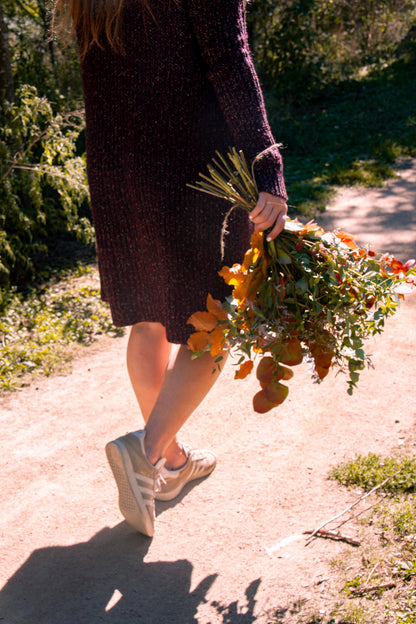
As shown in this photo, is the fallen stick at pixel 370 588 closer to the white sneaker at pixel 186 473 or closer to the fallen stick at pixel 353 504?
the fallen stick at pixel 353 504

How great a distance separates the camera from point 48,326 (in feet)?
13.2

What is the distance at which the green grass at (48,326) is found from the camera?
358 centimetres

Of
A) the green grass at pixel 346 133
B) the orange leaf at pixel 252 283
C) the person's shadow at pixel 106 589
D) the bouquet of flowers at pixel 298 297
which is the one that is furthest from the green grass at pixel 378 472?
the green grass at pixel 346 133

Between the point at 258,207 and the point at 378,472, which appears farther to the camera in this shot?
the point at 378,472

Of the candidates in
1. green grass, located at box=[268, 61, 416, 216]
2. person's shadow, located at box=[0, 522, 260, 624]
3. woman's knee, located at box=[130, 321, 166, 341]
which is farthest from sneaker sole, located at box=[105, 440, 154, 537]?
green grass, located at box=[268, 61, 416, 216]

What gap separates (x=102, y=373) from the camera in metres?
3.52

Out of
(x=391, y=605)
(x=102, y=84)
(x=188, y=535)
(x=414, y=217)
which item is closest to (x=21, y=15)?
(x=414, y=217)

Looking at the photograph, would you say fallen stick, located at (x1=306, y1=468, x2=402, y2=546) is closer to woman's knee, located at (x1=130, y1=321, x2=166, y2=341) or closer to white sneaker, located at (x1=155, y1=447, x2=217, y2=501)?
white sneaker, located at (x1=155, y1=447, x2=217, y2=501)

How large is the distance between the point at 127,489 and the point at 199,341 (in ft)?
2.05

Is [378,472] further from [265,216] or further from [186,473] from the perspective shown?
[265,216]

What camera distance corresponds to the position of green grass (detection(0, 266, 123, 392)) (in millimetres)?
3582

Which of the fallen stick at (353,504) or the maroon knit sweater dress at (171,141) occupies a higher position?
the maroon knit sweater dress at (171,141)

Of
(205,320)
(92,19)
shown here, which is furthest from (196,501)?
(92,19)

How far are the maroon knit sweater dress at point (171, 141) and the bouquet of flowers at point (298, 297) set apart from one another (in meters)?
0.13
